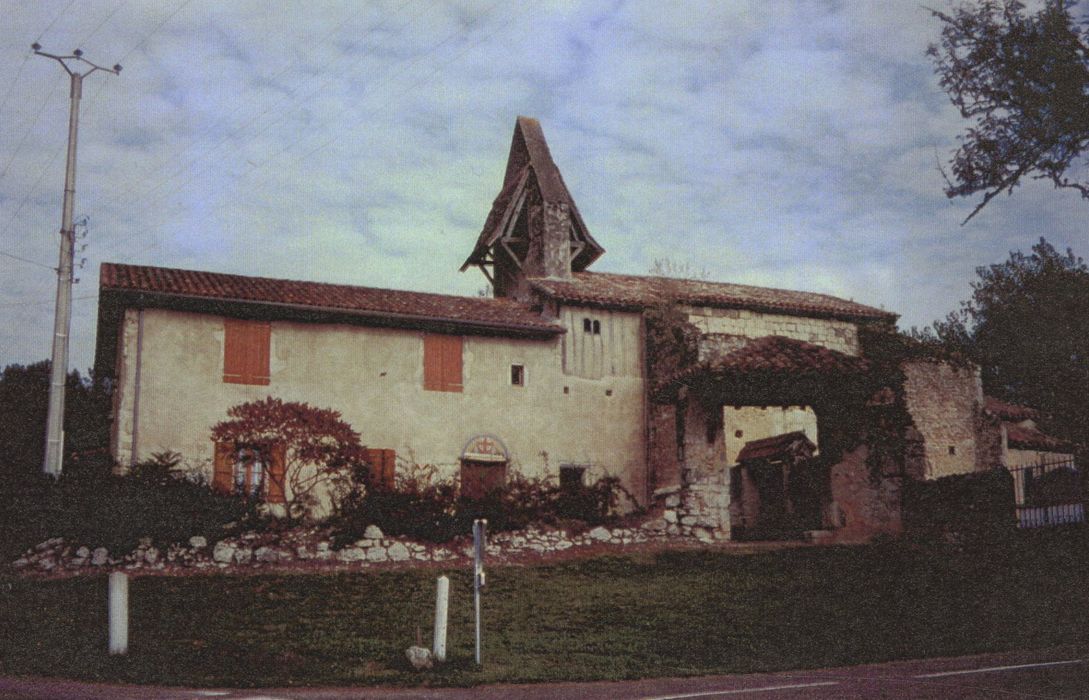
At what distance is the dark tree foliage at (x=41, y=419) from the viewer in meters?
23.3

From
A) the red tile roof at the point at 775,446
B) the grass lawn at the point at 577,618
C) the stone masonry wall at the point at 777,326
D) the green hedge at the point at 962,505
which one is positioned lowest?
the grass lawn at the point at 577,618

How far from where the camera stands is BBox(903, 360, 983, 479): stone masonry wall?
106ft

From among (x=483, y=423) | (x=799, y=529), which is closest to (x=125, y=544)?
(x=483, y=423)

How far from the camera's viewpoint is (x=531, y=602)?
16.3 meters

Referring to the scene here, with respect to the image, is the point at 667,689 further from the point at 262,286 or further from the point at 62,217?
the point at 62,217

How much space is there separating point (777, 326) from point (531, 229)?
26.4 ft

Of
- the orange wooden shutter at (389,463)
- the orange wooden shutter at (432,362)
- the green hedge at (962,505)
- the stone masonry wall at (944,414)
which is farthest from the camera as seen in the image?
the stone masonry wall at (944,414)

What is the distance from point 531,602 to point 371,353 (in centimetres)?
1033

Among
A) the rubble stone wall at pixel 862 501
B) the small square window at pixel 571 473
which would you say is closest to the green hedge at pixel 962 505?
the rubble stone wall at pixel 862 501

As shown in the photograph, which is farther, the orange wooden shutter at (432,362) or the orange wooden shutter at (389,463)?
the orange wooden shutter at (432,362)

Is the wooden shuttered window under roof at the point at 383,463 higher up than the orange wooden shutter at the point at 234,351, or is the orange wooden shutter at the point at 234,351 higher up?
the orange wooden shutter at the point at 234,351

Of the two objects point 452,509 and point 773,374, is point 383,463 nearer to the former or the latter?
point 452,509

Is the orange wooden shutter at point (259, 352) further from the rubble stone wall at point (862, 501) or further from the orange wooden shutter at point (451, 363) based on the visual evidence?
the rubble stone wall at point (862, 501)

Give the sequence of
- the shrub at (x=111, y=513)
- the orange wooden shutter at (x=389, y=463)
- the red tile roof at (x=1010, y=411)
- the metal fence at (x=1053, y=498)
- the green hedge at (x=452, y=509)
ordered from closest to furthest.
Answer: the shrub at (x=111, y=513) → the metal fence at (x=1053, y=498) → the green hedge at (x=452, y=509) → the orange wooden shutter at (x=389, y=463) → the red tile roof at (x=1010, y=411)
